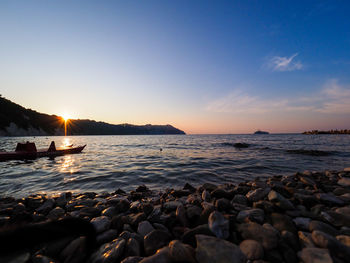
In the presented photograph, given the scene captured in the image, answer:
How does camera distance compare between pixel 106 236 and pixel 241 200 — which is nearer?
pixel 106 236

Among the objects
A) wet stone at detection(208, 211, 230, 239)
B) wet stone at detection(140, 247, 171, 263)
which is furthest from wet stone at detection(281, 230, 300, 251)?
wet stone at detection(140, 247, 171, 263)

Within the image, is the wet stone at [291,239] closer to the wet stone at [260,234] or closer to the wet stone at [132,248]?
the wet stone at [260,234]

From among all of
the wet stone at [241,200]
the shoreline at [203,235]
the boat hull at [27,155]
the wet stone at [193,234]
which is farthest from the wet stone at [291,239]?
the boat hull at [27,155]

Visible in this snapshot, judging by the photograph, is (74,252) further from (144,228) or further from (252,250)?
(252,250)

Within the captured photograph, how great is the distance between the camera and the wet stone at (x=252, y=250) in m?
1.95

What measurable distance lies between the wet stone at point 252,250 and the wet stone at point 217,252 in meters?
0.14

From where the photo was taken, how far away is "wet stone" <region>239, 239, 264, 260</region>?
195cm

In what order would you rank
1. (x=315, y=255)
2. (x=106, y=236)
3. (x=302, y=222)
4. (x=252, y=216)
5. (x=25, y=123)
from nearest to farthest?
(x=315, y=255), (x=106, y=236), (x=302, y=222), (x=252, y=216), (x=25, y=123)

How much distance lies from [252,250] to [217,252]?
53 cm

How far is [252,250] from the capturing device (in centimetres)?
201

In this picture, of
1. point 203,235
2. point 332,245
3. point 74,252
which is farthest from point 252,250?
point 74,252

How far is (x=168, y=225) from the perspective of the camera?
298 centimetres

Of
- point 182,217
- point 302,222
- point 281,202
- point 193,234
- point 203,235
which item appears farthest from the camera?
point 281,202

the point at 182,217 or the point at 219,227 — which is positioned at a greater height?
the point at 219,227
